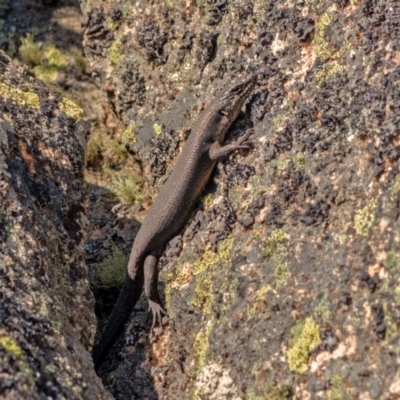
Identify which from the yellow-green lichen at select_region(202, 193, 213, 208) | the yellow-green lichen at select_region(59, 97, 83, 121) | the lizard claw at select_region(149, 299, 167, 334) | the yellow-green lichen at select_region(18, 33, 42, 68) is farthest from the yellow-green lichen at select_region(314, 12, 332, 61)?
the yellow-green lichen at select_region(18, 33, 42, 68)

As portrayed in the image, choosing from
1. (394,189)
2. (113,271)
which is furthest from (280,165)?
(113,271)

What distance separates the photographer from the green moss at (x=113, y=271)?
6.54 m

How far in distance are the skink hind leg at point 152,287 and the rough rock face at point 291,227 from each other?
126mm

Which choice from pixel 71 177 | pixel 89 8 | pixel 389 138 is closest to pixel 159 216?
pixel 71 177

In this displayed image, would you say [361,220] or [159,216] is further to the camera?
[159,216]

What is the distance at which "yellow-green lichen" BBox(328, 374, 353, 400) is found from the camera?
4.21m

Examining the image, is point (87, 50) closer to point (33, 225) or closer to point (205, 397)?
point (33, 225)

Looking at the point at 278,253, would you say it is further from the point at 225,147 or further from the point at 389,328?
the point at 225,147

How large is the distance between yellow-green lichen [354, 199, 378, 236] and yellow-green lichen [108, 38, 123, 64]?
13.4ft

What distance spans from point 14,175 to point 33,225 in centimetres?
48

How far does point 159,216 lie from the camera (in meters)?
6.45

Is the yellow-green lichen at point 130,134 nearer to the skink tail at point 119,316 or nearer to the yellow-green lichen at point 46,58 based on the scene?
the skink tail at point 119,316

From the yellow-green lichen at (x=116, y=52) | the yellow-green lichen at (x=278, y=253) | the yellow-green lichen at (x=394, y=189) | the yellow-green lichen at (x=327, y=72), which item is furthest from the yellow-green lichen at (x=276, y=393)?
the yellow-green lichen at (x=116, y=52)

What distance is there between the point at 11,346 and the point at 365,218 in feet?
8.17
